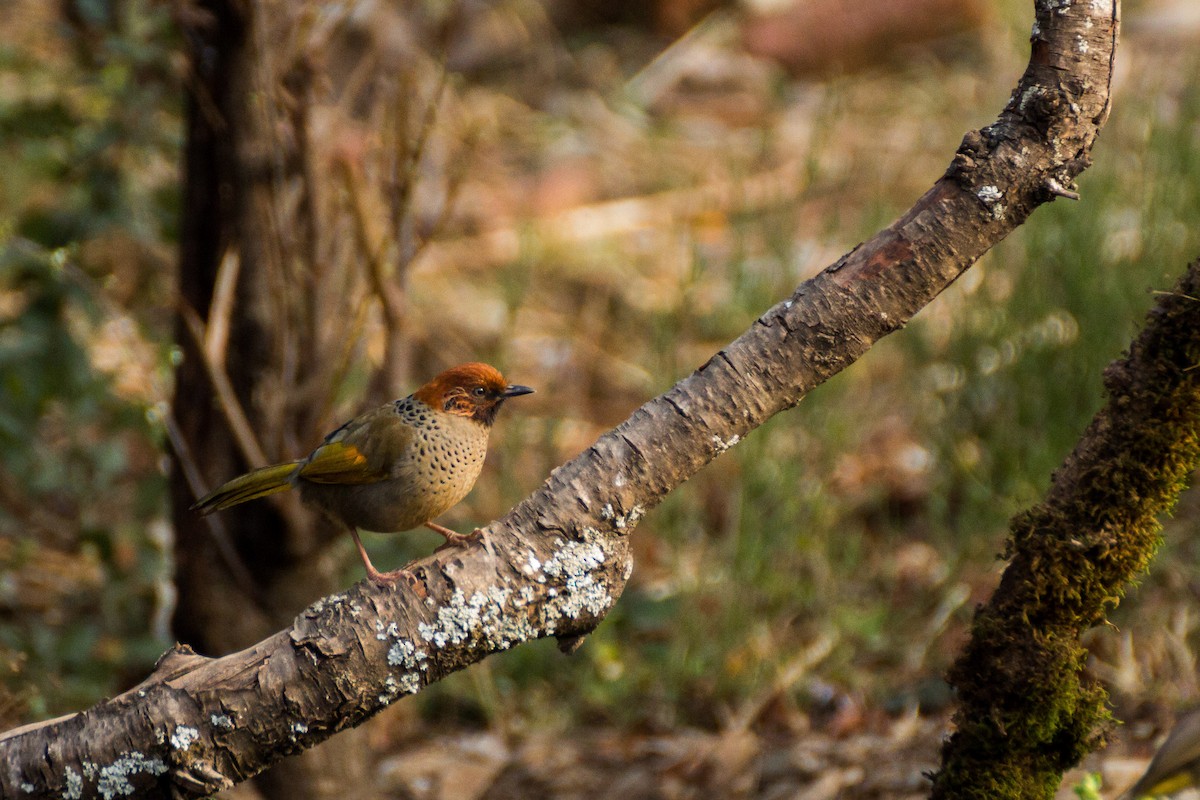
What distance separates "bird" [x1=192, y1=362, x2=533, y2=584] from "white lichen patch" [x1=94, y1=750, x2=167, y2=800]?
1.06 m

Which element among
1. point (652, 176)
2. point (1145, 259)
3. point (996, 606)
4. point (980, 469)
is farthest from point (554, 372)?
point (996, 606)

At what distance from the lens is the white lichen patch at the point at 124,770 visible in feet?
8.71

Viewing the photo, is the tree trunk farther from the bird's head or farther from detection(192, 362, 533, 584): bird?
the bird's head

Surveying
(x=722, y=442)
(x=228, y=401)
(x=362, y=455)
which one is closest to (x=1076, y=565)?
(x=722, y=442)

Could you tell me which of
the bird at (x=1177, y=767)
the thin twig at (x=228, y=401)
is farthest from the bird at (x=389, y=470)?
the bird at (x=1177, y=767)

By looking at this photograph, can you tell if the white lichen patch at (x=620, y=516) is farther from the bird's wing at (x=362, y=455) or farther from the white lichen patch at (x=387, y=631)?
the bird's wing at (x=362, y=455)

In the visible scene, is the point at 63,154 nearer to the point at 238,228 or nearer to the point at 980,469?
the point at 238,228

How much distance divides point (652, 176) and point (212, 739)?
8104 millimetres

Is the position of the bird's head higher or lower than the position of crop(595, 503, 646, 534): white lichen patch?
higher

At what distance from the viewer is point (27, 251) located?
428 centimetres

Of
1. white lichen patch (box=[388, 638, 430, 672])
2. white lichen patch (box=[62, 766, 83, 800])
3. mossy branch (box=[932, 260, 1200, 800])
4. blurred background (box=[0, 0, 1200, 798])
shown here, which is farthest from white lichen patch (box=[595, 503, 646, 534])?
blurred background (box=[0, 0, 1200, 798])

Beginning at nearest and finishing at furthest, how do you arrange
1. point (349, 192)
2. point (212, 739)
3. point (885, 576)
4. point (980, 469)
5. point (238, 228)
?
point (212, 739) → point (349, 192) → point (238, 228) → point (980, 469) → point (885, 576)

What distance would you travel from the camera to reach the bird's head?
3916mm

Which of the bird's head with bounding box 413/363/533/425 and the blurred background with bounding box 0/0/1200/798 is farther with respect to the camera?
the blurred background with bounding box 0/0/1200/798
